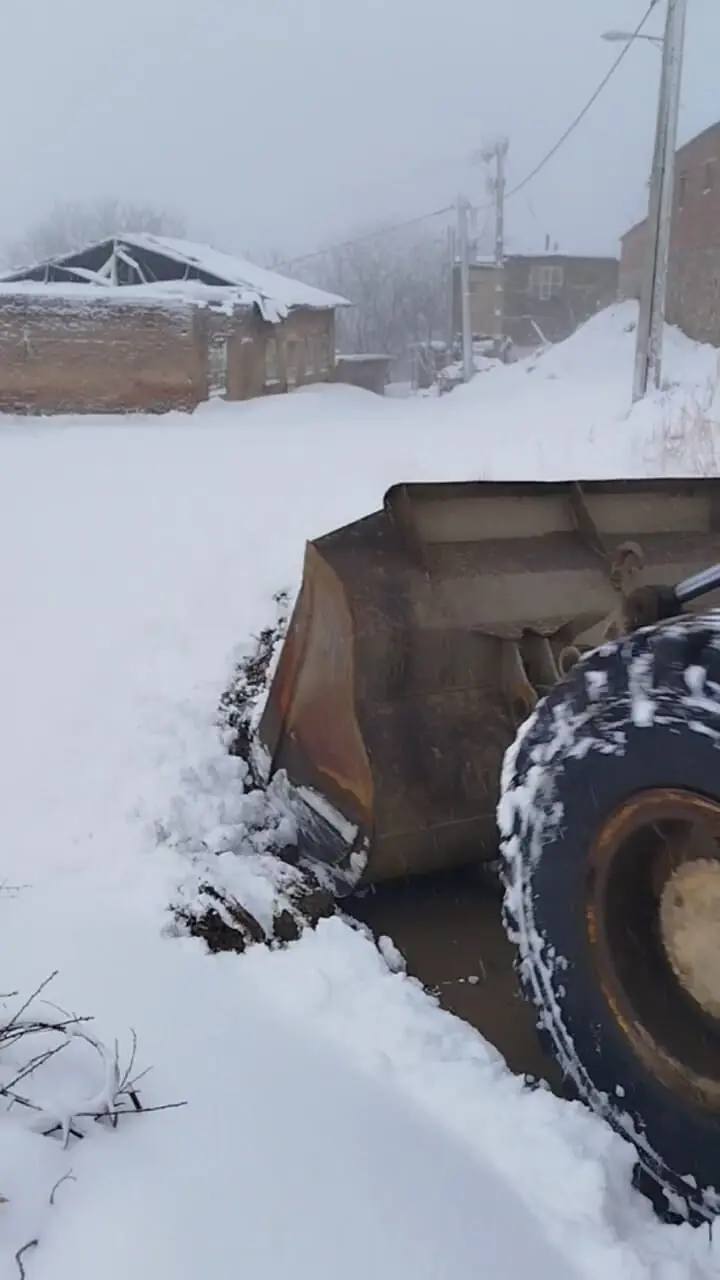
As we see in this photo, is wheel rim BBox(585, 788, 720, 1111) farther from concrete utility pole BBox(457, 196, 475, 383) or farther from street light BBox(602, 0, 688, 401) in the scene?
concrete utility pole BBox(457, 196, 475, 383)

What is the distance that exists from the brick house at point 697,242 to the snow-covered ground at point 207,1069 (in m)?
29.4

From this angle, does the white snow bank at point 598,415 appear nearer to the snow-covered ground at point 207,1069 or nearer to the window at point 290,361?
the window at point 290,361

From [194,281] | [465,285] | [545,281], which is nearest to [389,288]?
[545,281]

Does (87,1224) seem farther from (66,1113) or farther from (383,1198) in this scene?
(383,1198)

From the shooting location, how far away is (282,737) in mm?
3387

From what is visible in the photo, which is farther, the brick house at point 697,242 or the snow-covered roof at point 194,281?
the brick house at point 697,242

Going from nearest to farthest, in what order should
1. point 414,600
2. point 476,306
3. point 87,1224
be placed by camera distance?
point 87,1224
point 414,600
point 476,306

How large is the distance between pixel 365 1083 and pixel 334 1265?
0.51m

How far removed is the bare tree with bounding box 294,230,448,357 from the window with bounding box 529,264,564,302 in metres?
7.50

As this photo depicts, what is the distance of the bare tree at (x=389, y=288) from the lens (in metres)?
68.7

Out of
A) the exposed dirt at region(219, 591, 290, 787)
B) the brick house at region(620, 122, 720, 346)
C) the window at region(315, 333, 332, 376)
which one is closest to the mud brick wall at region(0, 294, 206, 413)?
the window at region(315, 333, 332, 376)

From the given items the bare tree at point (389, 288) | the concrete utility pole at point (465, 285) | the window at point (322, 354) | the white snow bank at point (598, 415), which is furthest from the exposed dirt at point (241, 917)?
the bare tree at point (389, 288)

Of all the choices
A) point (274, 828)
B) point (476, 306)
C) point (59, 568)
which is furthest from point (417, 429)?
point (476, 306)

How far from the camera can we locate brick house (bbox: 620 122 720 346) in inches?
1289
